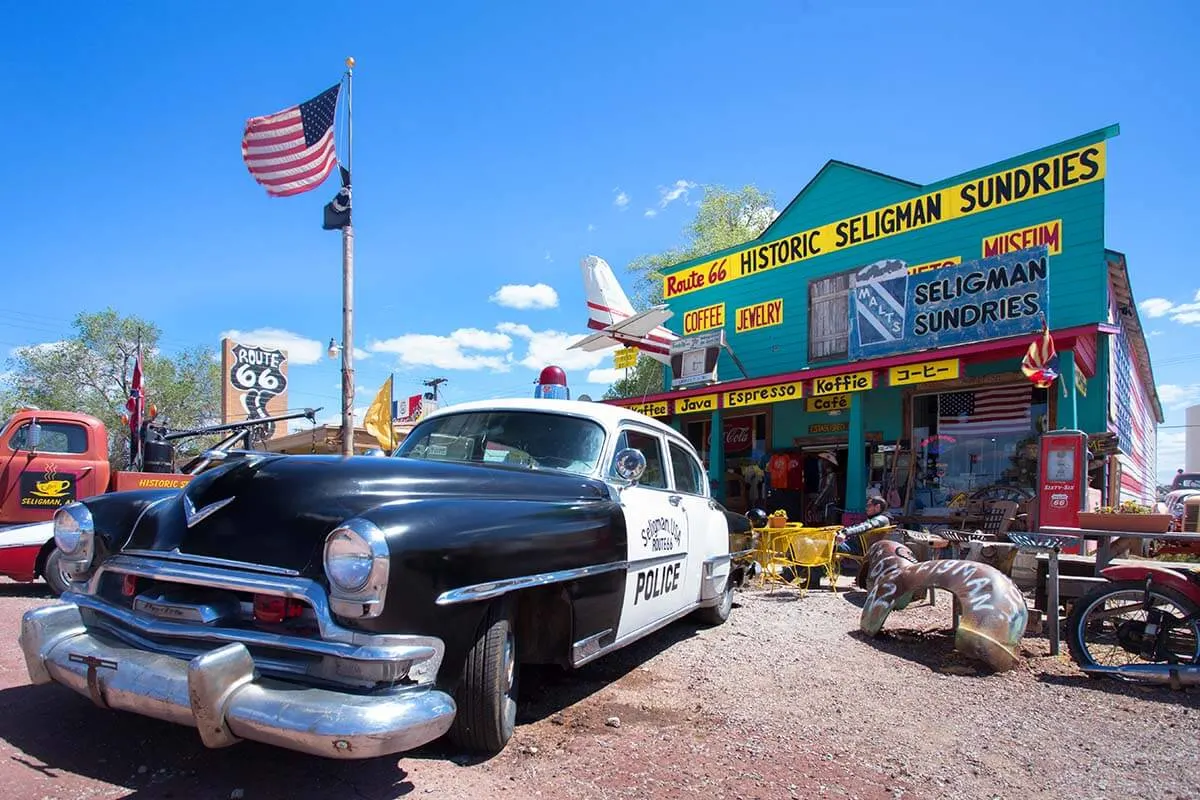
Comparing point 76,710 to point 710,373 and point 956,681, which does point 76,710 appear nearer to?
point 956,681

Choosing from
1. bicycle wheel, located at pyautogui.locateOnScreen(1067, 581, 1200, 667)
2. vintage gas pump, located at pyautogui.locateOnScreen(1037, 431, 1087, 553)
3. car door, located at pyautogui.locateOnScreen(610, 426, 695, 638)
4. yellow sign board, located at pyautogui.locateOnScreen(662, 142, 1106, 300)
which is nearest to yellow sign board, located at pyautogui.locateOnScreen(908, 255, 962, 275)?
yellow sign board, located at pyautogui.locateOnScreen(662, 142, 1106, 300)

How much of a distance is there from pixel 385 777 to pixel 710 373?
12.5 m

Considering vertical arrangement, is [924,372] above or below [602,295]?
below

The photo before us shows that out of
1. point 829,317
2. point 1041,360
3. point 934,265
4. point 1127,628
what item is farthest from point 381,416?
point 1127,628

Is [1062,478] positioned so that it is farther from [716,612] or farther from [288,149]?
[288,149]

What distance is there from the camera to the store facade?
1058 centimetres

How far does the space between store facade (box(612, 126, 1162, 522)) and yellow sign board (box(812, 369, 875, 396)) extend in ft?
0.12

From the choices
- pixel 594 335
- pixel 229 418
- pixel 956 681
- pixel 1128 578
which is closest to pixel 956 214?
pixel 594 335

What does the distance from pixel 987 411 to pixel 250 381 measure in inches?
828

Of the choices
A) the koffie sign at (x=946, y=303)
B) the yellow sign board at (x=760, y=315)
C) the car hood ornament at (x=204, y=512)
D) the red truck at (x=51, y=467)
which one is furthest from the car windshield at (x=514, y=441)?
the yellow sign board at (x=760, y=315)

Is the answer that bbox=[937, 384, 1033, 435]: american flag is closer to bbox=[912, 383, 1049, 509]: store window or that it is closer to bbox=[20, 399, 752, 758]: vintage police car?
bbox=[912, 383, 1049, 509]: store window

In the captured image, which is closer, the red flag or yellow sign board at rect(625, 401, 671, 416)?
the red flag

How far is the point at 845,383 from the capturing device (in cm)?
1160

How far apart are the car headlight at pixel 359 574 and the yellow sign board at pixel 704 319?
1378 centimetres
